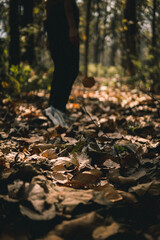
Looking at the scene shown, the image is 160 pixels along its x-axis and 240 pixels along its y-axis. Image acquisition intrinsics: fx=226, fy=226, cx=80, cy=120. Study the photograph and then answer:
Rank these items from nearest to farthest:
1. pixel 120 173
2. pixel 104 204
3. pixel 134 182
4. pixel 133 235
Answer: pixel 133 235 → pixel 104 204 → pixel 134 182 → pixel 120 173

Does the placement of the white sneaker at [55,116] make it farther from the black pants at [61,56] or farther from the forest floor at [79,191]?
the forest floor at [79,191]

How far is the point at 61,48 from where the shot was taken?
8.95 ft

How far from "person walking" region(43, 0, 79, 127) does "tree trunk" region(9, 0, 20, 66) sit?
80.8 inches

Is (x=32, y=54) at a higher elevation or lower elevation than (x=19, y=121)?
higher

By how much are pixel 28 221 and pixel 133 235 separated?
0.40 metres

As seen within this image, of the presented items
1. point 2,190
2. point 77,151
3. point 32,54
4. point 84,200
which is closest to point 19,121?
point 77,151

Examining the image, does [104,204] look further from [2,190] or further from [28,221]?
[2,190]

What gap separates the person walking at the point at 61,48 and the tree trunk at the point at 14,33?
2051 mm

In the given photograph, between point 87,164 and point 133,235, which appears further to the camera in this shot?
point 87,164

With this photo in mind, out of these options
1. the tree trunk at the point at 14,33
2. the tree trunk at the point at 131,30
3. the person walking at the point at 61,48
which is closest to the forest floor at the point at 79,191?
the person walking at the point at 61,48

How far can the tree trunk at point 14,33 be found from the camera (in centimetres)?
439

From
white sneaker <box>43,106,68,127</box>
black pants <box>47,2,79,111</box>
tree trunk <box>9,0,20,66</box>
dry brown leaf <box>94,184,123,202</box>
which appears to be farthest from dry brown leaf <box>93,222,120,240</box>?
tree trunk <box>9,0,20,66</box>

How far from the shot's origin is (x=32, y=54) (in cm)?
843

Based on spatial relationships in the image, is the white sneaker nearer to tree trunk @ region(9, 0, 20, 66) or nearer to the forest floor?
the forest floor
